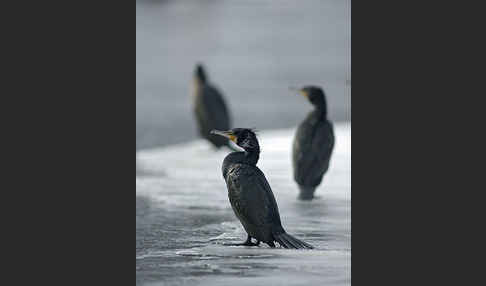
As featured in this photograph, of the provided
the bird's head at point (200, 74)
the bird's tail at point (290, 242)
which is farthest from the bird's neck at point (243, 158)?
the bird's head at point (200, 74)

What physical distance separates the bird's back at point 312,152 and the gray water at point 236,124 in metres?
0.30

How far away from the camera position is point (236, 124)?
700 inches

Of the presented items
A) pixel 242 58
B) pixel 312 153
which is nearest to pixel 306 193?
pixel 312 153

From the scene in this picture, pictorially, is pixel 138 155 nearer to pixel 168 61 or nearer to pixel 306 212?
pixel 306 212

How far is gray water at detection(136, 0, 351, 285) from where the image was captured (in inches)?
304

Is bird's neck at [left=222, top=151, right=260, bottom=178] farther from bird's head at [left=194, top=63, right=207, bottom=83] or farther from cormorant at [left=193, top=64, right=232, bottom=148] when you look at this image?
bird's head at [left=194, top=63, right=207, bottom=83]

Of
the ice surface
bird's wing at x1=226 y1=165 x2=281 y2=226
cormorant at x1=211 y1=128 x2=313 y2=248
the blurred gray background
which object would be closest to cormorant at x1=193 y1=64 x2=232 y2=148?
the ice surface

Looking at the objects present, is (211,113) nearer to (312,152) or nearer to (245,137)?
(312,152)

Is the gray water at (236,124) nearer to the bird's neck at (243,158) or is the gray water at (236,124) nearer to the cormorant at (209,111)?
the cormorant at (209,111)

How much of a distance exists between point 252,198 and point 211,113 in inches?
264

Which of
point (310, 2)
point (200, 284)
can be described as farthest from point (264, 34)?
point (200, 284)

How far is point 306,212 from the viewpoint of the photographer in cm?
1008

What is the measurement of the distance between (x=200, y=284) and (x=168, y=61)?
17960 millimetres

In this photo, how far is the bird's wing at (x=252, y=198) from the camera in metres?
8.10
